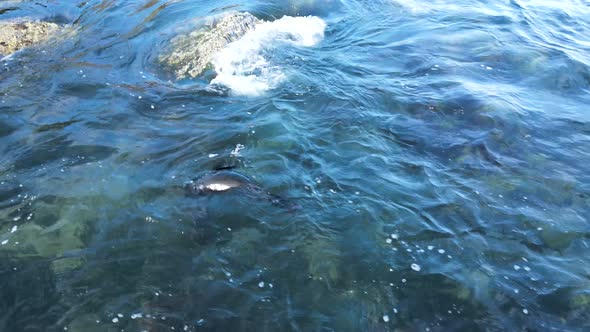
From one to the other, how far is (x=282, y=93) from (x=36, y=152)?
435 cm

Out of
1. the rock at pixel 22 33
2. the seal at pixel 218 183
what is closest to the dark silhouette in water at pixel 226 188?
the seal at pixel 218 183

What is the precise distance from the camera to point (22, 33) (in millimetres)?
10906

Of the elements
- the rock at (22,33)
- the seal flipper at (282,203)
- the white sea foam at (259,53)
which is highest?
the rock at (22,33)

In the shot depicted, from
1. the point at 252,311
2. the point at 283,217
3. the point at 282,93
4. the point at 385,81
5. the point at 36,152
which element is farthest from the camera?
the point at 385,81

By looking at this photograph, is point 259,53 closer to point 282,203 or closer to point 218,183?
point 218,183

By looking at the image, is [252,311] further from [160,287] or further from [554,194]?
[554,194]

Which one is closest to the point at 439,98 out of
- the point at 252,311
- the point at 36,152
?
the point at 252,311

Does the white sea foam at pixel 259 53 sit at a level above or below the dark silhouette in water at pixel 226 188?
above

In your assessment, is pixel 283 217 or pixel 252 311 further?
pixel 283 217

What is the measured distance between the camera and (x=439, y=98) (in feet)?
30.1

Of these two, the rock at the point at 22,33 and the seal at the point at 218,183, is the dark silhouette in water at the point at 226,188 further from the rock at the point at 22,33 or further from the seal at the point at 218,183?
the rock at the point at 22,33

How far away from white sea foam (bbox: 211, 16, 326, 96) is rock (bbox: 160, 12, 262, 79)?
19cm

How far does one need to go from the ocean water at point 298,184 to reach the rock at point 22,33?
1.70 ft

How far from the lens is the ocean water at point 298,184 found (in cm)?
541
